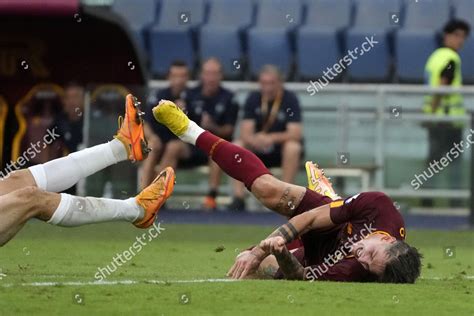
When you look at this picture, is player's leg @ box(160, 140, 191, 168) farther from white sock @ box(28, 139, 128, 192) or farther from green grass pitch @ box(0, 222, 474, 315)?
white sock @ box(28, 139, 128, 192)

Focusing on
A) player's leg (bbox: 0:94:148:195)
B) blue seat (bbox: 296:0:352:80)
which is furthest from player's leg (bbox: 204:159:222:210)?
player's leg (bbox: 0:94:148:195)

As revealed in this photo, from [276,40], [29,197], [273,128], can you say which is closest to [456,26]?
[273,128]

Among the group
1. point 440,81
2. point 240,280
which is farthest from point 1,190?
point 440,81

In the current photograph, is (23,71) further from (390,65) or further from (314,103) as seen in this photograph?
(390,65)

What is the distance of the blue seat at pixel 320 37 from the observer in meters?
21.4

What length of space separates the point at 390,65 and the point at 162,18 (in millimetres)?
3573

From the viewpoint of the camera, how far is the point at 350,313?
313 inches

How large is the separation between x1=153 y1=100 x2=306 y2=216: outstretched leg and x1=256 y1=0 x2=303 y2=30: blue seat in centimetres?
1162

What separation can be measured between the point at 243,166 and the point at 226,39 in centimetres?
1165

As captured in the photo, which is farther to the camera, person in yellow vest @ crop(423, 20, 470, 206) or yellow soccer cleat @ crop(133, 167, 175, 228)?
person in yellow vest @ crop(423, 20, 470, 206)

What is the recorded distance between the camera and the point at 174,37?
2167 centimetres

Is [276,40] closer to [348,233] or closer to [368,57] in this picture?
[368,57]

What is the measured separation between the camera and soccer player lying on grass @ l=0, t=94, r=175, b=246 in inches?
339

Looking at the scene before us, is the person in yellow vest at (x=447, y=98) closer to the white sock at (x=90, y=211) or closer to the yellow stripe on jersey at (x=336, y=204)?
the yellow stripe on jersey at (x=336, y=204)
